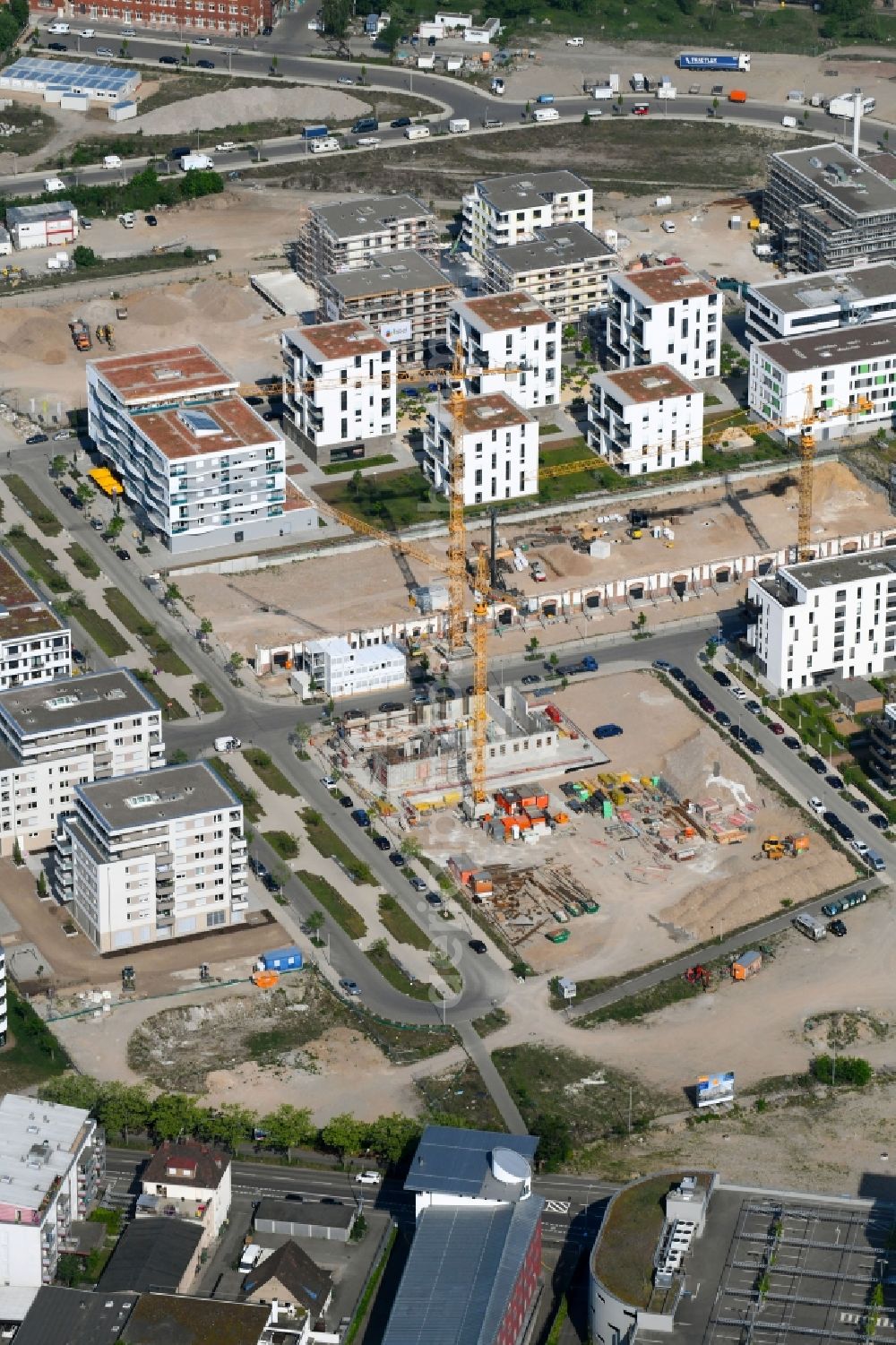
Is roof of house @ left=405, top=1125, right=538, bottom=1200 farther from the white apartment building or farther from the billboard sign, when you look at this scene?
the white apartment building

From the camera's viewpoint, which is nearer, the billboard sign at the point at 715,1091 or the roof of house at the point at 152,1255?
the roof of house at the point at 152,1255

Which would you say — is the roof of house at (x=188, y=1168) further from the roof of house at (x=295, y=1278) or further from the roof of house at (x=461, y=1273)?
the roof of house at (x=461, y=1273)

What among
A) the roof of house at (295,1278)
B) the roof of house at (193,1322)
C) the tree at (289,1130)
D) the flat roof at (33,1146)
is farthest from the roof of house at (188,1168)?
the roof of house at (193,1322)

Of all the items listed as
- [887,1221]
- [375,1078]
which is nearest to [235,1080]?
[375,1078]

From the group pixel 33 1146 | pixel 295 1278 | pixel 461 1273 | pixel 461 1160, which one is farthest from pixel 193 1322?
pixel 461 1160

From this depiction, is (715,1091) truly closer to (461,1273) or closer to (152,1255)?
(461,1273)
